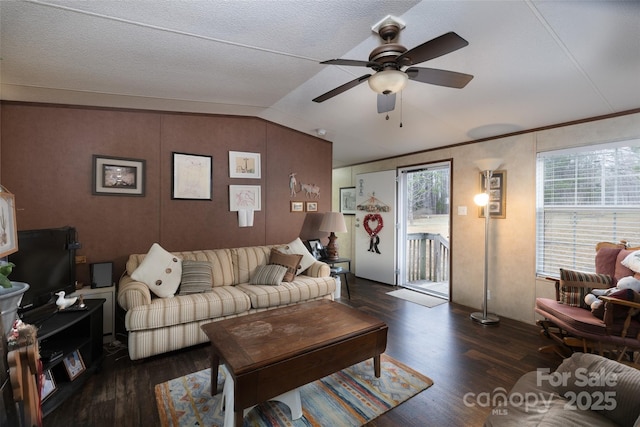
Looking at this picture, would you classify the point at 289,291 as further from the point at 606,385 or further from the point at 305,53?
the point at 606,385

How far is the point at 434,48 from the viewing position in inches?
59.9

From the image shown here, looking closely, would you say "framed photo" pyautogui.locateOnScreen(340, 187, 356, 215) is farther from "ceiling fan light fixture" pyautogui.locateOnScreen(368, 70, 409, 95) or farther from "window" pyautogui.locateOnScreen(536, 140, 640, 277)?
"ceiling fan light fixture" pyautogui.locateOnScreen(368, 70, 409, 95)

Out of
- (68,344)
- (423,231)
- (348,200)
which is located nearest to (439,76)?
(68,344)

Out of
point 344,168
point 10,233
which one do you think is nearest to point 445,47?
point 10,233

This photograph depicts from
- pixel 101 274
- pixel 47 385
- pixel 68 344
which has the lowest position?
pixel 47 385

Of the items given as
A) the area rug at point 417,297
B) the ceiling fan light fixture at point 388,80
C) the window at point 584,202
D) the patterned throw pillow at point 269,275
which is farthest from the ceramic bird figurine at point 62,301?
the window at point 584,202

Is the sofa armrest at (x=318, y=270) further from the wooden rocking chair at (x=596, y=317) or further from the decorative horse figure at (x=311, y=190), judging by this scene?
the wooden rocking chair at (x=596, y=317)

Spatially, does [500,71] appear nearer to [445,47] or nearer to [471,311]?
[445,47]

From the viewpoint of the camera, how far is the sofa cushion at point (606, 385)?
3.95 ft

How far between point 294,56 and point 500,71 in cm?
167

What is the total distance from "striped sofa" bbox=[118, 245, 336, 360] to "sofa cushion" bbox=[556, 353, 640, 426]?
7.90 ft

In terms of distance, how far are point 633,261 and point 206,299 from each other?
3787 millimetres

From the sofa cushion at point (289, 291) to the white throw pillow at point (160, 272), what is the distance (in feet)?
2.24

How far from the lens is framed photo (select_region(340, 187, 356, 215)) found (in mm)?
6078
